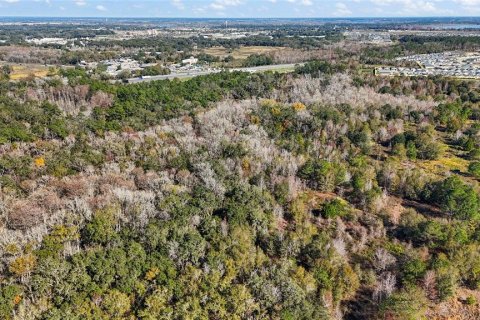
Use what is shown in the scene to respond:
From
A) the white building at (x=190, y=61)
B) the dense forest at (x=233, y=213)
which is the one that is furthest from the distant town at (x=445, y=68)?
the white building at (x=190, y=61)

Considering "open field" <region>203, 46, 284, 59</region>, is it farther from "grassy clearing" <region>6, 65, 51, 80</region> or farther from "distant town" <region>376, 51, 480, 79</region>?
"grassy clearing" <region>6, 65, 51, 80</region>

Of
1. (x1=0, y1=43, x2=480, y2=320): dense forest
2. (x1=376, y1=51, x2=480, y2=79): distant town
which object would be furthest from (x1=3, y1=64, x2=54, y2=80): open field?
(x1=376, y1=51, x2=480, y2=79): distant town

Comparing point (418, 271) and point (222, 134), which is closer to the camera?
point (418, 271)

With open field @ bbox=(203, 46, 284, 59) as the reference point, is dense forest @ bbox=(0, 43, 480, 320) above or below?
below

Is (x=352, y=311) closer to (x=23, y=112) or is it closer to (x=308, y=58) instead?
(x=23, y=112)

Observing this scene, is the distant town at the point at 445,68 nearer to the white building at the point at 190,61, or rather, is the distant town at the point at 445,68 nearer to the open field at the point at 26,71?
the white building at the point at 190,61

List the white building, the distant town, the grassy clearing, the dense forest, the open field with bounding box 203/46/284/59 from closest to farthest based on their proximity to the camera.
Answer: the dense forest < the grassy clearing < the distant town < the white building < the open field with bounding box 203/46/284/59

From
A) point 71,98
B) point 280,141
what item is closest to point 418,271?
point 280,141
